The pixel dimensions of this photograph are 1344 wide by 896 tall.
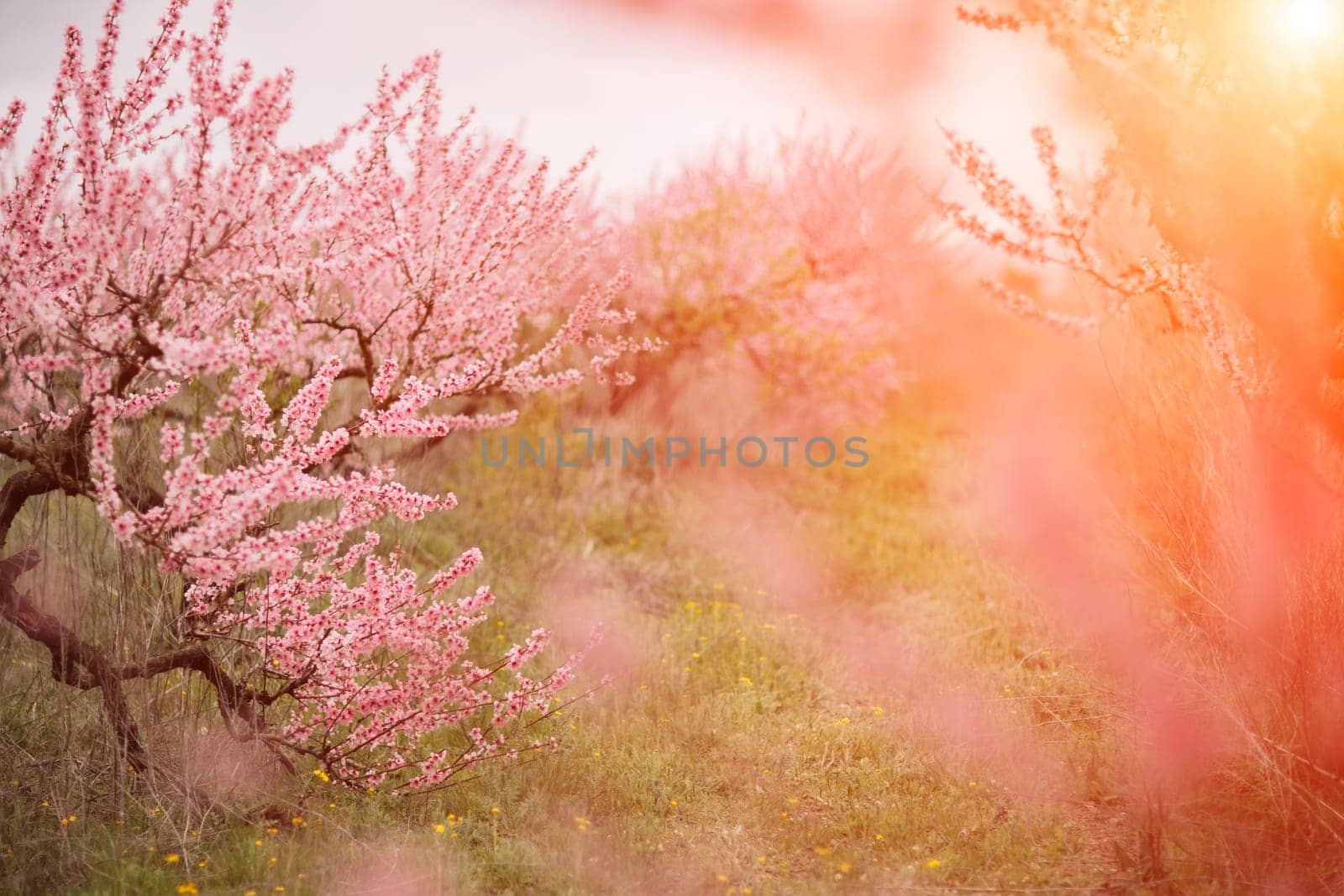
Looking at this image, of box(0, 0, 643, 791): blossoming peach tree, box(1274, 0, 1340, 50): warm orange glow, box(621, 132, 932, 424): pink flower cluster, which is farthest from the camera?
box(621, 132, 932, 424): pink flower cluster

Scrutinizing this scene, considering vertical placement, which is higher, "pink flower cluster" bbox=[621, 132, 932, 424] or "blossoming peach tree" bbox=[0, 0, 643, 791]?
"pink flower cluster" bbox=[621, 132, 932, 424]

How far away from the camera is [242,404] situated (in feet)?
9.66

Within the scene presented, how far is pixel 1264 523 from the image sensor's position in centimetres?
389

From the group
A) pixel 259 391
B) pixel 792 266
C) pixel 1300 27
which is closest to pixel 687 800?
pixel 259 391

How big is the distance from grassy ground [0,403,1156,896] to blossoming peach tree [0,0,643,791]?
0.24 meters

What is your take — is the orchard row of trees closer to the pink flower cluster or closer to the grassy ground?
the grassy ground

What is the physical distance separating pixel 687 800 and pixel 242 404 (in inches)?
97.8

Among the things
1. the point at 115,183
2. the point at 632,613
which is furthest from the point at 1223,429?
the point at 115,183

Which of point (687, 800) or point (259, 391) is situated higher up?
point (259, 391)

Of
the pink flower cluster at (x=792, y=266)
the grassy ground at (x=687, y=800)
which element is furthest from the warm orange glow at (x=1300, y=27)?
the pink flower cluster at (x=792, y=266)

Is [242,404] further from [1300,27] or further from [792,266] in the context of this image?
[792,266]

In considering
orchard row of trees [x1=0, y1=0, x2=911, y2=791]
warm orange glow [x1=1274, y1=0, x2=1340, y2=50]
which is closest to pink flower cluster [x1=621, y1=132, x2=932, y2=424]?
orchard row of trees [x1=0, y1=0, x2=911, y2=791]

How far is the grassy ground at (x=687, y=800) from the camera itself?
327cm

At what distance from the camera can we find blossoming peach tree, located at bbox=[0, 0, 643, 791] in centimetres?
283
